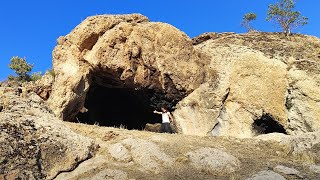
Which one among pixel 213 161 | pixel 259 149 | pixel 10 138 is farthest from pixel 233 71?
pixel 10 138

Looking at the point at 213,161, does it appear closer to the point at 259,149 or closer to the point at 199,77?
the point at 259,149

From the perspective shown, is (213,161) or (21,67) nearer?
(213,161)

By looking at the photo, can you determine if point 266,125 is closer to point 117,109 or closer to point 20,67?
point 117,109

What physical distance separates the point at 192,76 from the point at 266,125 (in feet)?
12.1

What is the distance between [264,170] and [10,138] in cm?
601

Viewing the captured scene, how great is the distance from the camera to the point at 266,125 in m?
16.7

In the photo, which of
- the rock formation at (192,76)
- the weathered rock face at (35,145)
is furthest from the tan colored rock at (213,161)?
the rock formation at (192,76)

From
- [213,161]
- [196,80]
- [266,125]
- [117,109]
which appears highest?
[196,80]

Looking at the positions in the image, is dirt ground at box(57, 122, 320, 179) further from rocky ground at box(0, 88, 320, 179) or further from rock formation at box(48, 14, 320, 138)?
rock formation at box(48, 14, 320, 138)

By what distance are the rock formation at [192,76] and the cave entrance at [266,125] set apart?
40 millimetres

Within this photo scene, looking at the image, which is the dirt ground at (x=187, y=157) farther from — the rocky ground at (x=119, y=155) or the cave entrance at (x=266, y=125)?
the cave entrance at (x=266, y=125)

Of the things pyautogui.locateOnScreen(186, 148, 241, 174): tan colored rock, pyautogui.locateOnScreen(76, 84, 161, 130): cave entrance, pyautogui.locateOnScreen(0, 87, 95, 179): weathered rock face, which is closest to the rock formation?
pyautogui.locateOnScreen(76, 84, 161, 130): cave entrance

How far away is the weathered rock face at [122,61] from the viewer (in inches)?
640

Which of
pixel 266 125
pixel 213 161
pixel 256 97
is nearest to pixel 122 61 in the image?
pixel 256 97
